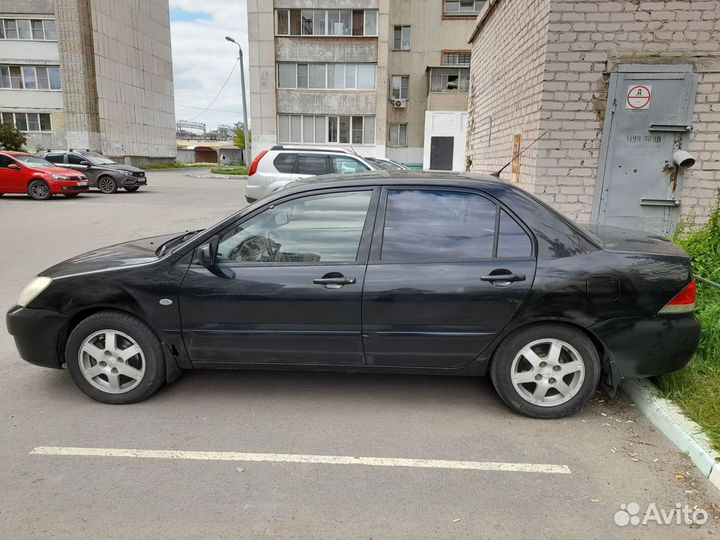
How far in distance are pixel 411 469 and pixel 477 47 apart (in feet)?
37.8

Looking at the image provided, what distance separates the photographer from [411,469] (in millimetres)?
3014

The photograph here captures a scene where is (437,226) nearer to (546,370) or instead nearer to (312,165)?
(546,370)

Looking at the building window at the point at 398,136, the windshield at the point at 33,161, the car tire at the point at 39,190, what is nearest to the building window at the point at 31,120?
the windshield at the point at 33,161

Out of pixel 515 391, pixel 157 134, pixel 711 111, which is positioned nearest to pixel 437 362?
pixel 515 391

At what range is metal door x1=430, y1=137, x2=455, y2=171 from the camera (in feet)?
105

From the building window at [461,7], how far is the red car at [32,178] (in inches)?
1009

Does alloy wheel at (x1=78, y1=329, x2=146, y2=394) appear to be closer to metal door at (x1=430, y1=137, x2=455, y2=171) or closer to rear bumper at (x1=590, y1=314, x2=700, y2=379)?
rear bumper at (x1=590, y1=314, x2=700, y2=379)

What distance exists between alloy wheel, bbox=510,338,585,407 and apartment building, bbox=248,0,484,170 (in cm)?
2929

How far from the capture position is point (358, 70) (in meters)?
32.3

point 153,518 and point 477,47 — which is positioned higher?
point 477,47

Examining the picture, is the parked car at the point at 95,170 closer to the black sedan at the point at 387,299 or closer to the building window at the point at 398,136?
the black sedan at the point at 387,299

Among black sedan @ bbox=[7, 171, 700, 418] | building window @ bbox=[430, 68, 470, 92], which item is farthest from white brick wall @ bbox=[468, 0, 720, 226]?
building window @ bbox=[430, 68, 470, 92]

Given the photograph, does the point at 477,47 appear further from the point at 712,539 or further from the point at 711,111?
the point at 712,539

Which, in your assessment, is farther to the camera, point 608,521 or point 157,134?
point 157,134
